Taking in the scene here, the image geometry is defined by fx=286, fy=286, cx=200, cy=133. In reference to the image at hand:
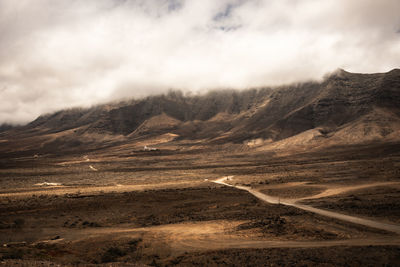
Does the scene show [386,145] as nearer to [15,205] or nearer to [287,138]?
[287,138]

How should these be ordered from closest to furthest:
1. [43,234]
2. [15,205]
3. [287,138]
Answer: [43,234] < [15,205] < [287,138]

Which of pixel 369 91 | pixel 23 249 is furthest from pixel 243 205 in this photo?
pixel 369 91

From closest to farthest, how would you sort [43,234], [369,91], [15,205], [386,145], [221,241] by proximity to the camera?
[221,241]
[43,234]
[15,205]
[386,145]
[369,91]

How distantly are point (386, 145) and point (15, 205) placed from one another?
12690cm

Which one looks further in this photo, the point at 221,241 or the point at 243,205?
the point at 243,205

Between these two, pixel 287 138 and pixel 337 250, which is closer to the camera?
pixel 337 250

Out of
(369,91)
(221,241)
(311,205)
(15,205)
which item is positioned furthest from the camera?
(369,91)

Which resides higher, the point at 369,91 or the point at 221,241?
the point at 369,91

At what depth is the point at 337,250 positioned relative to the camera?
59.0 ft

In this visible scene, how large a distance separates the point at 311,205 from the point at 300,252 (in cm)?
1741

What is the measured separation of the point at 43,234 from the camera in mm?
26125

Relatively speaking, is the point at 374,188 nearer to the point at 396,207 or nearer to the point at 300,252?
the point at 396,207

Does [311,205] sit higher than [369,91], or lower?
lower

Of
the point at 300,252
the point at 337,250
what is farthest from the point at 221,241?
the point at 337,250
